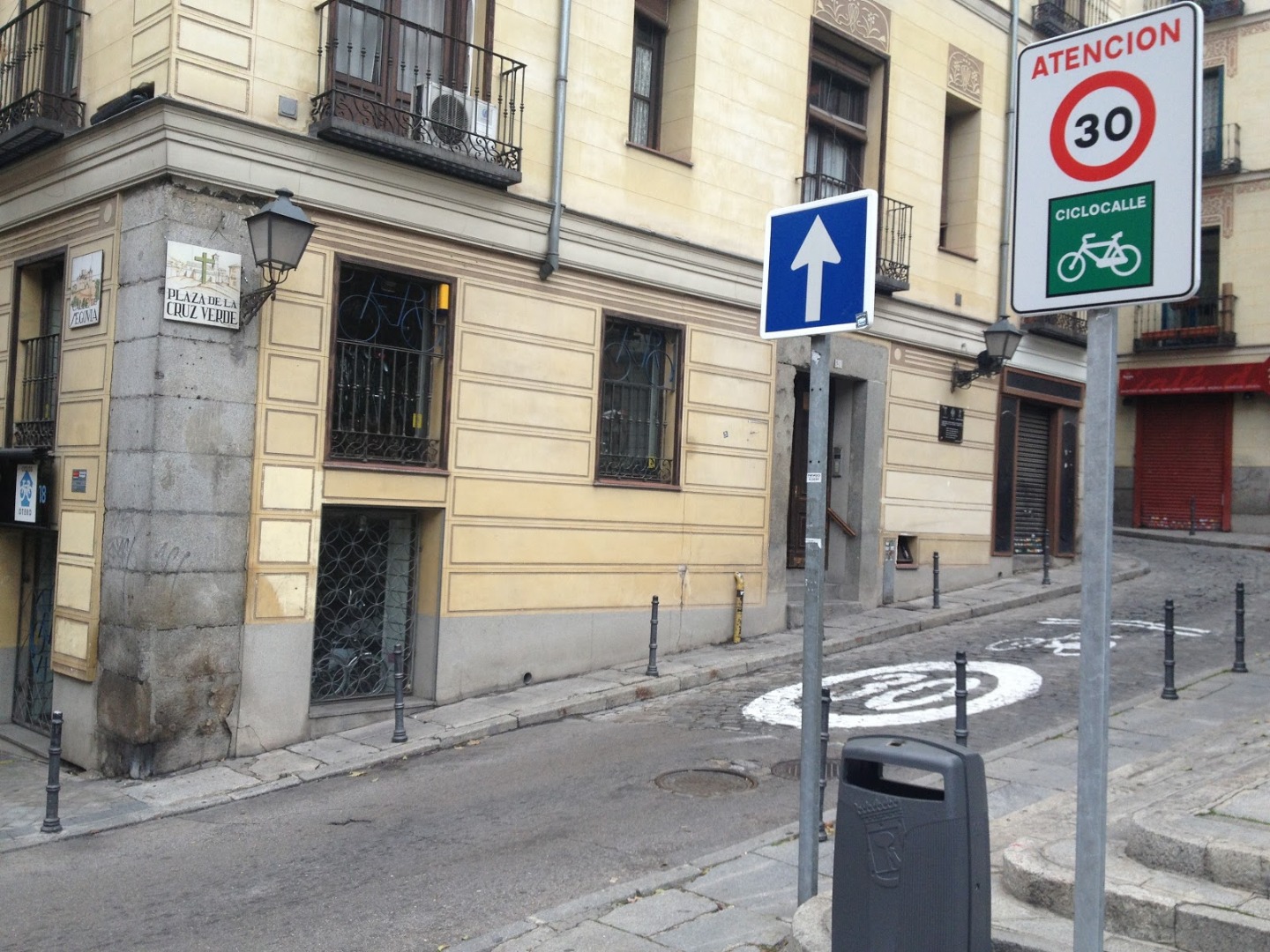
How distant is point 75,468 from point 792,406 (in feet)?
29.8

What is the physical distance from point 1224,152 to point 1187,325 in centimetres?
409

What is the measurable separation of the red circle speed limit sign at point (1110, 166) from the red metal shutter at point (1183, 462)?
26.9 metres

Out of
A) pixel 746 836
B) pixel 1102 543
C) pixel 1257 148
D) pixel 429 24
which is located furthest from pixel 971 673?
pixel 1257 148

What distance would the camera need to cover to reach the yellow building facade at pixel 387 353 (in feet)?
33.8

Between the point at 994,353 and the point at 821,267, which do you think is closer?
the point at 821,267

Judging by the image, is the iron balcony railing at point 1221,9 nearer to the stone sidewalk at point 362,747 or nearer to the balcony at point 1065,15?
the balcony at point 1065,15

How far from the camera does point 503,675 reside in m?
12.5

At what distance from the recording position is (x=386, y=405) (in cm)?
1185

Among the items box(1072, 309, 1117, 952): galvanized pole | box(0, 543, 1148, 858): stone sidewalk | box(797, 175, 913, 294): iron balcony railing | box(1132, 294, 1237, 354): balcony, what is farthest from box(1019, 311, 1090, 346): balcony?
box(1072, 309, 1117, 952): galvanized pole

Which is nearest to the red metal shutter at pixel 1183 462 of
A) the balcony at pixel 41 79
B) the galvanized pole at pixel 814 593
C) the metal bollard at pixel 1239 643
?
the metal bollard at pixel 1239 643

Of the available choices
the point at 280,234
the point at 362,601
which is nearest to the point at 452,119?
the point at 280,234

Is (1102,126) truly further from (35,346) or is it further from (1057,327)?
(1057,327)

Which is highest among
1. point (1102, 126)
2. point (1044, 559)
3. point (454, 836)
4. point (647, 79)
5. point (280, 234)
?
point (647, 79)

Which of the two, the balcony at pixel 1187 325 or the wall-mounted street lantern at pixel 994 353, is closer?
the wall-mounted street lantern at pixel 994 353
